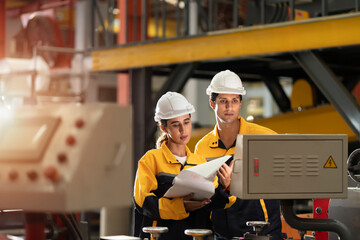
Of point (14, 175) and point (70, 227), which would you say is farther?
point (70, 227)

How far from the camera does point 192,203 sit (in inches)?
133

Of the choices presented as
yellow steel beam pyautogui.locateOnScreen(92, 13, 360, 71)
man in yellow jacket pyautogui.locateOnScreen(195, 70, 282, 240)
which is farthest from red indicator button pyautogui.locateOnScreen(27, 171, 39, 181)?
yellow steel beam pyautogui.locateOnScreen(92, 13, 360, 71)

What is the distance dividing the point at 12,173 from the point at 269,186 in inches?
49.9

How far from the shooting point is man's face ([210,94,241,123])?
4.09 metres

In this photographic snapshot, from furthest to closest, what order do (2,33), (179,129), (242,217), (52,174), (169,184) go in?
1. (2,33)
2. (242,217)
3. (179,129)
4. (169,184)
5. (52,174)

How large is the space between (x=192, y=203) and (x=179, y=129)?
523 mm

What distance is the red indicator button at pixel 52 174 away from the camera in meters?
1.89

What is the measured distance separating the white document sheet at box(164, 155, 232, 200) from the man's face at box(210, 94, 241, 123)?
37.6 inches

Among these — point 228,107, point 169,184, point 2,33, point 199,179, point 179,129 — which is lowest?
point 169,184

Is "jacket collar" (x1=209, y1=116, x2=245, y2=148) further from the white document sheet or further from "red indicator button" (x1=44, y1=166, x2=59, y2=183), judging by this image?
"red indicator button" (x1=44, y1=166, x2=59, y2=183)

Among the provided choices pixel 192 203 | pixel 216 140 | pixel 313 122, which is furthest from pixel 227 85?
pixel 313 122

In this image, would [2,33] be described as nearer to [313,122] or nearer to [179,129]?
[313,122]

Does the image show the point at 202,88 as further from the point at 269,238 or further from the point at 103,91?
the point at 269,238

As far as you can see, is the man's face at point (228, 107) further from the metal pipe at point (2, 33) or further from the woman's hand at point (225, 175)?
the metal pipe at point (2, 33)
